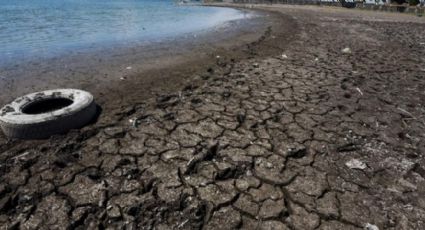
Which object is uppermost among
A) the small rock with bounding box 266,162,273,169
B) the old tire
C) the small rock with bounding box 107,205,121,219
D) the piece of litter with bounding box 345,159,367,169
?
the old tire

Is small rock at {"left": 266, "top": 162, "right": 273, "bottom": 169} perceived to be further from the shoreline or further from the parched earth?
the shoreline

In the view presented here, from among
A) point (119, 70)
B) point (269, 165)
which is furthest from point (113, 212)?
point (119, 70)

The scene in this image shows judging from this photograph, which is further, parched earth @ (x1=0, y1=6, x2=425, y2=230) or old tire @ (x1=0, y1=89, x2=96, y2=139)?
old tire @ (x1=0, y1=89, x2=96, y2=139)

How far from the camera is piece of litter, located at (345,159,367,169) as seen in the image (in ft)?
12.2

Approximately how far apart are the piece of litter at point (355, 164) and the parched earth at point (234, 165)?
0.01 metres

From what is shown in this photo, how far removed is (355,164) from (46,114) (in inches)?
197

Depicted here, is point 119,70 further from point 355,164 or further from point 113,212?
point 355,164

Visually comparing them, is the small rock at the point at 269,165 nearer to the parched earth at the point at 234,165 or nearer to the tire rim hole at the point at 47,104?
the parched earth at the point at 234,165

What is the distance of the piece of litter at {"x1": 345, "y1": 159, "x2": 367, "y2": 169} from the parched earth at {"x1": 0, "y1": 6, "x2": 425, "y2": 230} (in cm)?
1

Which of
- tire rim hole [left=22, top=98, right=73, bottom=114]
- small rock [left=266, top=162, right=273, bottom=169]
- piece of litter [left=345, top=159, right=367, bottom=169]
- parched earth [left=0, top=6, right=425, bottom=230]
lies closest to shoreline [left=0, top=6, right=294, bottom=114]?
tire rim hole [left=22, top=98, right=73, bottom=114]

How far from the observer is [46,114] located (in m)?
4.38

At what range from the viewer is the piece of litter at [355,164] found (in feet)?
12.2

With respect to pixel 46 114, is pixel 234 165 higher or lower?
lower

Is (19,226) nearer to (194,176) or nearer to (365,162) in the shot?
(194,176)
